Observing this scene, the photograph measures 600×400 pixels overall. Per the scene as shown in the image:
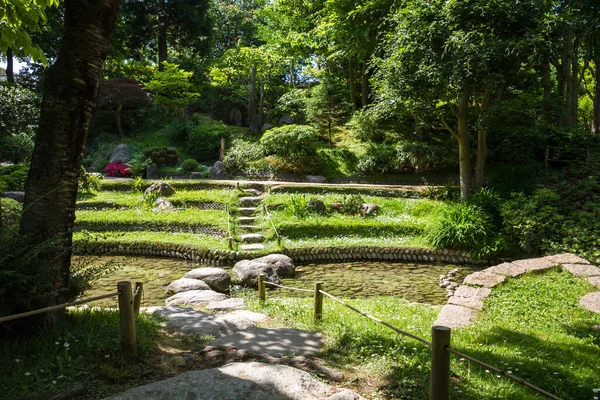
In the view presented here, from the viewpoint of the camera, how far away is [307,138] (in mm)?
20047

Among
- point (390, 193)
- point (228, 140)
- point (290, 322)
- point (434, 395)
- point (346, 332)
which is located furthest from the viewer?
point (228, 140)

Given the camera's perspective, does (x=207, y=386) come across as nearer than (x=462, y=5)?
Yes

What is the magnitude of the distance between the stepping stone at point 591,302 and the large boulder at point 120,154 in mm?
21372

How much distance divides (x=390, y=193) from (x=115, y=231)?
9.85 meters

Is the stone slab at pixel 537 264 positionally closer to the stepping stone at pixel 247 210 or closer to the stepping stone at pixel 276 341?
the stepping stone at pixel 276 341

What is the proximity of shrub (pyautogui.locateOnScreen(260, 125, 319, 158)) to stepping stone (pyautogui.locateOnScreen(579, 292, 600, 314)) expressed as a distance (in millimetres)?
14187

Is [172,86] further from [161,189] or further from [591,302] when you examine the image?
[591,302]

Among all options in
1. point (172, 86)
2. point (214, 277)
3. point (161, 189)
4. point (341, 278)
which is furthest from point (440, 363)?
point (172, 86)

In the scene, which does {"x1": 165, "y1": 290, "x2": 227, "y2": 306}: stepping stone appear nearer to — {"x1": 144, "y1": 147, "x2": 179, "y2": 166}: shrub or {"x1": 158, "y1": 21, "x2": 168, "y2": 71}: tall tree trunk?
{"x1": 144, "y1": 147, "x2": 179, "y2": 166}: shrub

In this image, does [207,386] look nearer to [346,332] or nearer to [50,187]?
[346,332]

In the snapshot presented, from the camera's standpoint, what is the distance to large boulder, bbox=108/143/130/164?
75.8 ft

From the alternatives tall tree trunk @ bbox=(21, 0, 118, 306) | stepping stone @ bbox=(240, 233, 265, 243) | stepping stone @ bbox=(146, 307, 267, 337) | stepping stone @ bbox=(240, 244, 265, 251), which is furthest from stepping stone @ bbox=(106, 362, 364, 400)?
stepping stone @ bbox=(240, 233, 265, 243)

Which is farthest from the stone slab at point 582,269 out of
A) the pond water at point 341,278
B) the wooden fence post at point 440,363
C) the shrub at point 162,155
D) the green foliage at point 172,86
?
the green foliage at point 172,86

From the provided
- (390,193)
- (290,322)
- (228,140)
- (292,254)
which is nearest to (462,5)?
(390,193)
